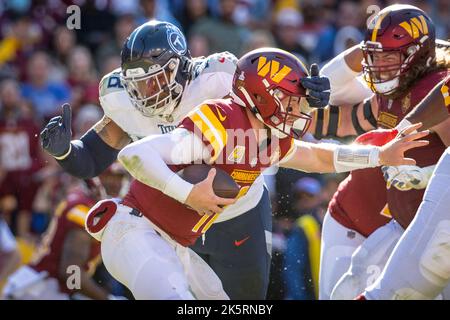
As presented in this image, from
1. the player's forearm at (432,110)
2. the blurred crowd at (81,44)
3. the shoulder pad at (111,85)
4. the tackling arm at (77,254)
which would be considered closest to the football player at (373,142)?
the player's forearm at (432,110)

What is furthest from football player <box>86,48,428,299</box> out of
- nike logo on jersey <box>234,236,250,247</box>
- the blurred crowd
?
the blurred crowd

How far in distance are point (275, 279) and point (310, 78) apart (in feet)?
10.5

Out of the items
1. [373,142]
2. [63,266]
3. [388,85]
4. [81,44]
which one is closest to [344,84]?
[388,85]

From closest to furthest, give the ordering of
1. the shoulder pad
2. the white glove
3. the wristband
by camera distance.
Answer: the wristband
the white glove
the shoulder pad

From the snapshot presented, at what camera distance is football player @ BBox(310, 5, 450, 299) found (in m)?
6.25

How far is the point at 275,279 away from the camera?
8.35 metres

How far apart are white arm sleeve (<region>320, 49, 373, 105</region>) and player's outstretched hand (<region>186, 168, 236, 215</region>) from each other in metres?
1.96

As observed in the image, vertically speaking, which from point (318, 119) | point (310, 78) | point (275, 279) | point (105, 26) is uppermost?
point (310, 78)

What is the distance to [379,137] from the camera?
5.97 meters

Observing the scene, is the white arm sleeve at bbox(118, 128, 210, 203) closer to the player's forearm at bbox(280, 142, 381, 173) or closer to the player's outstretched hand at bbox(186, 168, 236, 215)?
the player's outstretched hand at bbox(186, 168, 236, 215)

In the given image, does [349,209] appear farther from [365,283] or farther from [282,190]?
[282,190]

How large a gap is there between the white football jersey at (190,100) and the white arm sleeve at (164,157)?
3.18 ft
